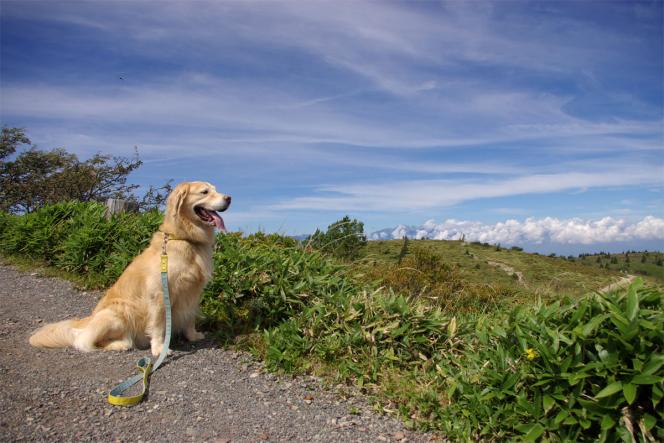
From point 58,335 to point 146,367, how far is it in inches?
55.4

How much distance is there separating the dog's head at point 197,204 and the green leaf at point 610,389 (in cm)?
366

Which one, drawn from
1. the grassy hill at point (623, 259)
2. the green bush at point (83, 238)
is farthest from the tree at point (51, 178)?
the grassy hill at point (623, 259)

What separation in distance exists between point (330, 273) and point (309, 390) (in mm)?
2183

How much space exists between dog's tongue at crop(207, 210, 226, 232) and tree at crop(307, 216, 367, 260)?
2.73 meters

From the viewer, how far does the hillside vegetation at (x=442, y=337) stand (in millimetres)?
3023

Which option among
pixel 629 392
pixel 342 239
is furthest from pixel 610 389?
pixel 342 239

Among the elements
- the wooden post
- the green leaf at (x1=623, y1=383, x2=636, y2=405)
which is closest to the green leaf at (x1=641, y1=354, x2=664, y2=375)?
the green leaf at (x1=623, y1=383, x2=636, y2=405)

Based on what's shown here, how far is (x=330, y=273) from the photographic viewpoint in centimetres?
629

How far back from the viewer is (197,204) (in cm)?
486

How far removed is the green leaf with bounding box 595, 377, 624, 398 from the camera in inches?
114

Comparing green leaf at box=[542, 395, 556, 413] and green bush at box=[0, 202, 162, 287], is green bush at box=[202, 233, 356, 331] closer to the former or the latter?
green bush at box=[0, 202, 162, 287]

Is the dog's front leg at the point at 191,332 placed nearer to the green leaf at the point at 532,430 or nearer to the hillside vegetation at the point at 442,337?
the hillside vegetation at the point at 442,337

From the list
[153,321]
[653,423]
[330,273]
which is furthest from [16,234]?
[653,423]

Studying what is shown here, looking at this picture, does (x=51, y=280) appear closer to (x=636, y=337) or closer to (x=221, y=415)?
(x=221, y=415)
